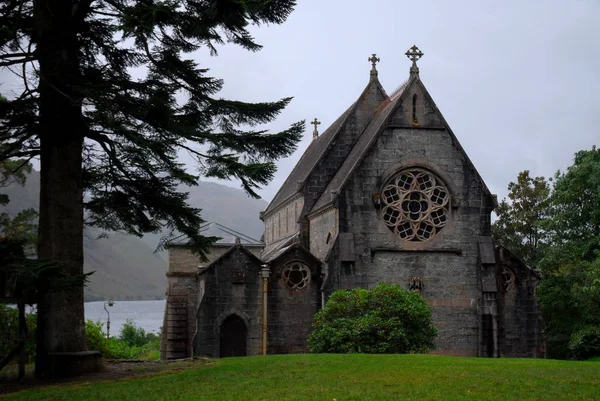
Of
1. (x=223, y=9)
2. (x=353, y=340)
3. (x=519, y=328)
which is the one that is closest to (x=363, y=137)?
Result: (x=519, y=328)

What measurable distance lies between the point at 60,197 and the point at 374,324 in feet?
35.0

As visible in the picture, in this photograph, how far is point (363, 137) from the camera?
3509 centimetres

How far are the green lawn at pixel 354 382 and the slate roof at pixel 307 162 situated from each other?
17348 millimetres

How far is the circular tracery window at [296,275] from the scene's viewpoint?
30.6m

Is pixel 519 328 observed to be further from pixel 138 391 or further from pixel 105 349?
pixel 138 391

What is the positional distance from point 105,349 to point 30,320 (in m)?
2.98

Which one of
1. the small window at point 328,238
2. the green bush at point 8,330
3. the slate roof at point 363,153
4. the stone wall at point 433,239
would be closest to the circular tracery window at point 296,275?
the small window at point 328,238

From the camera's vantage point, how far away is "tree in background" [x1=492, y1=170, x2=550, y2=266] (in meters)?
51.6

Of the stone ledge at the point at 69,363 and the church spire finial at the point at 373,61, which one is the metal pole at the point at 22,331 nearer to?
the stone ledge at the point at 69,363

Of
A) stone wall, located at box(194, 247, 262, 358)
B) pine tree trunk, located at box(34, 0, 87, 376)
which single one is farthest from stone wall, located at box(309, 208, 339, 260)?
pine tree trunk, located at box(34, 0, 87, 376)

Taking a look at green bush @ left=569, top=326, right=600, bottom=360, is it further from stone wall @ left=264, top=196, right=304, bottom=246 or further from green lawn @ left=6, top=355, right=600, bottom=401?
green lawn @ left=6, top=355, right=600, bottom=401

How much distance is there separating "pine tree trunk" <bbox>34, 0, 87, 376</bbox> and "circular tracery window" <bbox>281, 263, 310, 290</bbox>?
12235 mm

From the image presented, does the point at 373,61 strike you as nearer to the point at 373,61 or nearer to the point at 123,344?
the point at 373,61

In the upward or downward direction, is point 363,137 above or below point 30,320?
above
